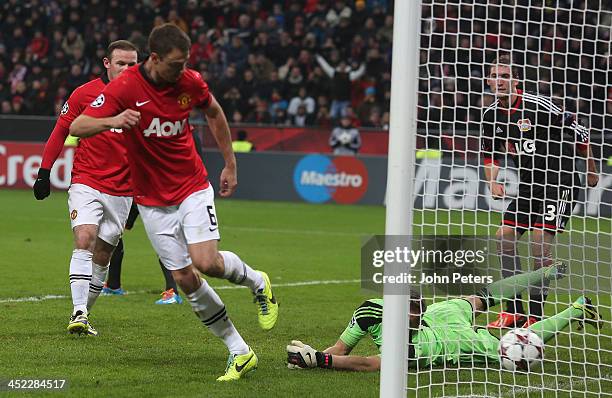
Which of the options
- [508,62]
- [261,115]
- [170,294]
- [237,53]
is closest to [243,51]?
[237,53]

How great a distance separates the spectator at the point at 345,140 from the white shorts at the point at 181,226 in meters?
14.7

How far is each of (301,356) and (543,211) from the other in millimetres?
2242

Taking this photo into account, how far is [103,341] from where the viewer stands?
7.50m

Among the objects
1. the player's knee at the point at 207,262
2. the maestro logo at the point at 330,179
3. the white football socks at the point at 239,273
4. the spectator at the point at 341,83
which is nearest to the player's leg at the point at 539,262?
the white football socks at the point at 239,273

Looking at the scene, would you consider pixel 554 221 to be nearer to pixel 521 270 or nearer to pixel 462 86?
pixel 521 270

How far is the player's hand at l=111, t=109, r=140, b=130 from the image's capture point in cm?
582

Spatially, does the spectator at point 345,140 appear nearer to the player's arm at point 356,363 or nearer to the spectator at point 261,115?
the spectator at point 261,115

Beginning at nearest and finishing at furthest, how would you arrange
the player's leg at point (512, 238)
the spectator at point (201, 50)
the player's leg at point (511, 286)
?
the player's leg at point (511, 286) → the player's leg at point (512, 238) → the spectator at point (201, 50)

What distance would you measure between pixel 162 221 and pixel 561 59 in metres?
2.91

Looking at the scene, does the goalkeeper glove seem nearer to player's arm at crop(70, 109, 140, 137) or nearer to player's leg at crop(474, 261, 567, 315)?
player's leg at crop(474, 261, 567, 315)

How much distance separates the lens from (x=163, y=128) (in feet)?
20.7

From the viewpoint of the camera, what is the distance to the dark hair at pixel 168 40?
5.95 metres

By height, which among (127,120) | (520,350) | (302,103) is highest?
(302,103)

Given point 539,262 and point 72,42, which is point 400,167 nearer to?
point 539,262
